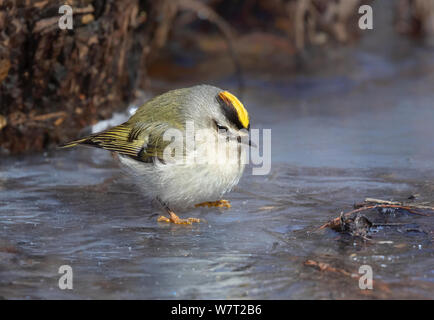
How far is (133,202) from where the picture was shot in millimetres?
5305

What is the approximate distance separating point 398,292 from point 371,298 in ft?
0.56

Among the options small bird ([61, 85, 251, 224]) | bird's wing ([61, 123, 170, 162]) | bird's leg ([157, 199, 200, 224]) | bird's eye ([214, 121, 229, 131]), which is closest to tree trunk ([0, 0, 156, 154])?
bird's wing ([61, 123, 170, 162])

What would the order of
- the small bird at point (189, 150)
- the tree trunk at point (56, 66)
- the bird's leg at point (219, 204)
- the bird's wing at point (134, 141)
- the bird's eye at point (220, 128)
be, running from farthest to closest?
the tree trunk at point (56, 66)
the bird's leg at point (219, 204)
the bird's wing at point (134, 141)
the bird's eye at point (220, 128)
the small bird at point (189, 150)

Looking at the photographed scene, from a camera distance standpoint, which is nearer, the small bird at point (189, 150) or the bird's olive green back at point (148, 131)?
the small bird at point (189, 150)

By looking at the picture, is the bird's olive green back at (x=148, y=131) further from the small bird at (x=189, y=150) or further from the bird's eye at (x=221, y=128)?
the bird's eye at (x=221, y=128)

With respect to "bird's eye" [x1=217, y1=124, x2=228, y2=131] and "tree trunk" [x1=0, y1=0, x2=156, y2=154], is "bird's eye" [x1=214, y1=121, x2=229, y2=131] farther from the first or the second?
"tree trunk" [x1=0, y1=0, x2=156, y2=154]

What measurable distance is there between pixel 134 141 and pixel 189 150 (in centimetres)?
58

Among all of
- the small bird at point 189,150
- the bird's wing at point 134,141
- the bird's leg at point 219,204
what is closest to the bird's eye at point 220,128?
the small bird at point 189,150

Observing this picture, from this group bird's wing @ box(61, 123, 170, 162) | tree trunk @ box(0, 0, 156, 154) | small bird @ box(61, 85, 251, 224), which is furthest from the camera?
tree trunk @ box(0, 0, 156, 154)

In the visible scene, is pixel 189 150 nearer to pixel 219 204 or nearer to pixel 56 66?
pixel 219 204

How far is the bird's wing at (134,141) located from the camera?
498cm

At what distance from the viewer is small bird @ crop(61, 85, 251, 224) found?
15.6 ft

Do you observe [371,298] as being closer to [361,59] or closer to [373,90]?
[373,90]

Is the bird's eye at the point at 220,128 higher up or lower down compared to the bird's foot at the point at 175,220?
higher up
